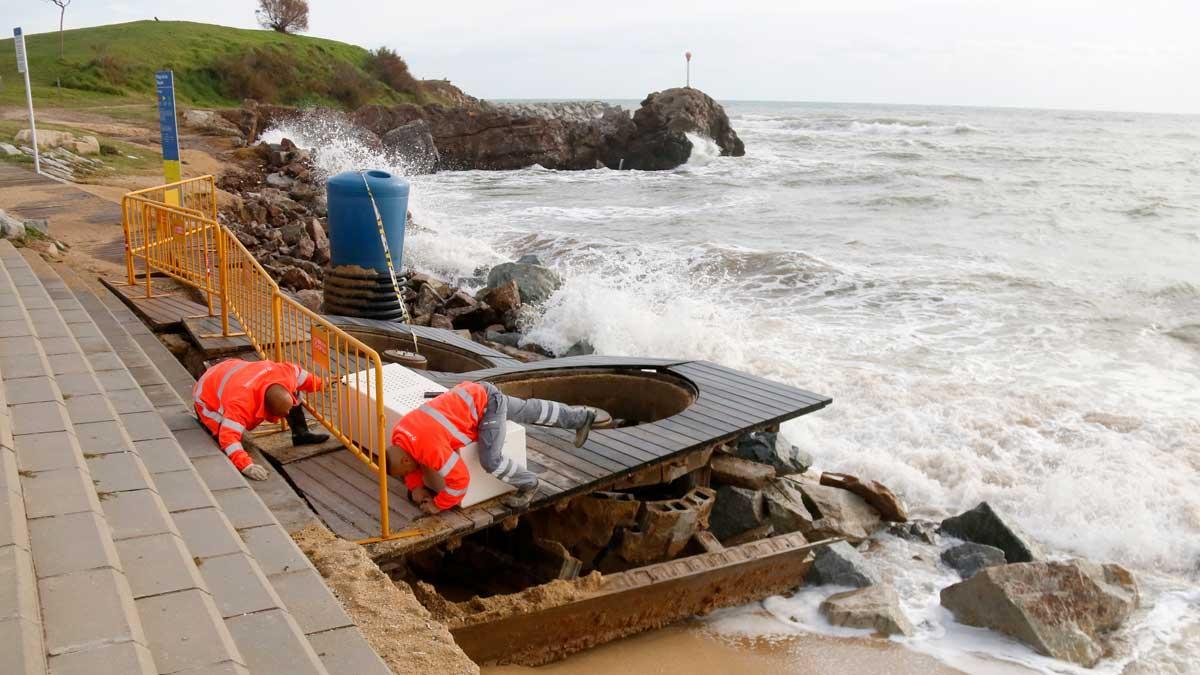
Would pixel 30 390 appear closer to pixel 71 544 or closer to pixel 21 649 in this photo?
pixel 71 544

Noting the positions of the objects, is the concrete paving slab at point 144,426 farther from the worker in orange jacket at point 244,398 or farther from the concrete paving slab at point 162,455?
the worker in orange jacket at point 244,398

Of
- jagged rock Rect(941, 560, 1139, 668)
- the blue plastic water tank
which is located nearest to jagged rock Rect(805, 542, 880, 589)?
jagged rock Rect(941, 560, 1139, 668)

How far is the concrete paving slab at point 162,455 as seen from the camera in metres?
4.98

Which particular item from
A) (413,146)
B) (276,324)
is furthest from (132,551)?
(413,146)

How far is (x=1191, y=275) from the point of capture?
18.7 metres

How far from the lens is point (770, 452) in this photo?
7914mm

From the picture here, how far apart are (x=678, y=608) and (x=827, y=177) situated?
3438 centimetres

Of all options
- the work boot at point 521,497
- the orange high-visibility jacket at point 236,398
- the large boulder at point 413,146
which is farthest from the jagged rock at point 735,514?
the large boulder at point 413,146

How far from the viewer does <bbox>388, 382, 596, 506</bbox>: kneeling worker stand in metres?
5.45

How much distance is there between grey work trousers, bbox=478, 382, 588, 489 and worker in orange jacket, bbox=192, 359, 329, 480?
53.9 inches

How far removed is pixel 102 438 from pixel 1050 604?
19.8ft

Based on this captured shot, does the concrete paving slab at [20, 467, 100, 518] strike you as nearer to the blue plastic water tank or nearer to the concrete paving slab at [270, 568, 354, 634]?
the concrete paving slab at [270, 568, 354, 634]

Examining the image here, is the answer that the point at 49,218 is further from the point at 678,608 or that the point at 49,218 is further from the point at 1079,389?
the point at 1079,389

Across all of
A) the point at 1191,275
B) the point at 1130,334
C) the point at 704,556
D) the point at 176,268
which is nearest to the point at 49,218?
the point at 176,268
